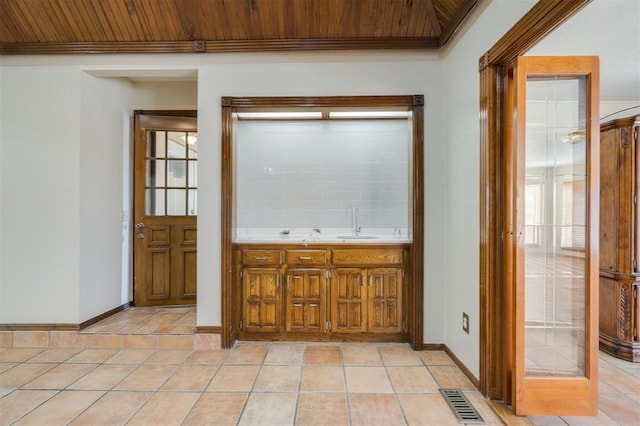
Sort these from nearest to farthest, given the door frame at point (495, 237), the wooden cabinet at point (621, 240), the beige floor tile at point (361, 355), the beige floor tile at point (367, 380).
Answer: the door frame at point (495, 237) → the beige floor tile at point (367, 380) → the beige floor tile at point (361, 355) → the wooden cabinet at point (621, 240)

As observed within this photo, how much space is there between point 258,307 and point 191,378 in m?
0.79

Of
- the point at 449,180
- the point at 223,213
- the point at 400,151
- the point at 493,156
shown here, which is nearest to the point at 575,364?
the point at 493,156

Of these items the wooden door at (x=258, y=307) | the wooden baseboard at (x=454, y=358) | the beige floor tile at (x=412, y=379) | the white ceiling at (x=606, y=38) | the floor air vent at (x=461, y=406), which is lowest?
the beige floor tile at (x=412, y=379)

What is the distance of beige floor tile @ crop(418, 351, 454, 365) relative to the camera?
266 cm

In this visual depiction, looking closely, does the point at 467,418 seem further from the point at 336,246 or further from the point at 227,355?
the point at 227,355

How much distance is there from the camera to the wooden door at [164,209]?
372 cm

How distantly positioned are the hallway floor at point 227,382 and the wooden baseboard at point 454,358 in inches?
1.8

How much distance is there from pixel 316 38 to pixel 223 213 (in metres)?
1.70

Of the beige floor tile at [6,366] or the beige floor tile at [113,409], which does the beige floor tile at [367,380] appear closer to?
the beige floor tile at [113,409]

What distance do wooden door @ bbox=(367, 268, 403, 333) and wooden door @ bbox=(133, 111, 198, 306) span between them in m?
2.06

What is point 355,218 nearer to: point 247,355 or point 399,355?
point 399,355

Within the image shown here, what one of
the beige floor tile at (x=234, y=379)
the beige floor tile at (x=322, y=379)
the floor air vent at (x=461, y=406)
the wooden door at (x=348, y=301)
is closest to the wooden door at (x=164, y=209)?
the beige floor tile at (x=234, y=379)

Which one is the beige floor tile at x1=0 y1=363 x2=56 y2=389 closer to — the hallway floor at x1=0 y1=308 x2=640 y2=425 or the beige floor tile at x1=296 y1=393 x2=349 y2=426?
the hallway floor at x1=0 y1=308 x2=640 y2=425

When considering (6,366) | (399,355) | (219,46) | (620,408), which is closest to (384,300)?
(399,355)
